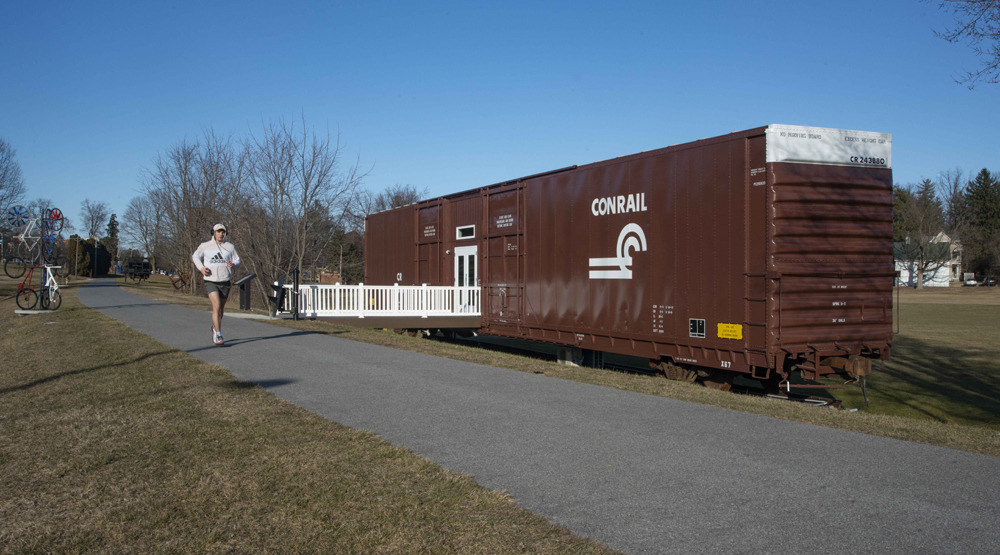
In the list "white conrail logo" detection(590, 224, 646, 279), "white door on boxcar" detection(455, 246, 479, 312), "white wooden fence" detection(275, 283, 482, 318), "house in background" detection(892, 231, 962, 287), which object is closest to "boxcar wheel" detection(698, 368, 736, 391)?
"white conrail logo" detection(590, 224, 646, 279)

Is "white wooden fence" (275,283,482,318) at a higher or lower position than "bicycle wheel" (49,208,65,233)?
lower

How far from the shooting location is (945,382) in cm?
1580

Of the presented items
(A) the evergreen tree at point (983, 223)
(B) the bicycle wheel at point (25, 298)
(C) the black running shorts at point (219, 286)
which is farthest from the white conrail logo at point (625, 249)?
(A) the evergreen tree at point (983, 223)

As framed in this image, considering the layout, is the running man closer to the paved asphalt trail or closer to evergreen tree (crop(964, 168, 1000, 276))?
the paved asphalt trail

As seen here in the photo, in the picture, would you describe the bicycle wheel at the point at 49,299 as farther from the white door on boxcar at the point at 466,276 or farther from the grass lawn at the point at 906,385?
the white door on boxcar at the point at 466,276

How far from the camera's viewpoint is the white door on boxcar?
16.7 m

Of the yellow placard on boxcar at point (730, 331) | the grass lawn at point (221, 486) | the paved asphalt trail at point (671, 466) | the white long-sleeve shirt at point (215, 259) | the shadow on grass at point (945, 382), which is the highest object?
the white long-sleeve shirt at point (215, 259)

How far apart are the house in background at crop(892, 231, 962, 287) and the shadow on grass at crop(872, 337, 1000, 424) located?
54.1 m

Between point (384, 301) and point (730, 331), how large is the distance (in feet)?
31.1

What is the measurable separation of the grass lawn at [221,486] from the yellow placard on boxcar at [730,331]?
240 inches

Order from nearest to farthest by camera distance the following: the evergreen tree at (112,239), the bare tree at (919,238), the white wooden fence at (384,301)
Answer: the white wooden fence at (384,301) → the bare tree at (919,238) → the evergreen tree at (112,239)

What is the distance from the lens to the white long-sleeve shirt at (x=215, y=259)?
9.38m

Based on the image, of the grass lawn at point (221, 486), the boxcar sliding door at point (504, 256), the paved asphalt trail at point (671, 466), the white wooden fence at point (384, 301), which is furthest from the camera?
the white wooden fence at point (384, 301)

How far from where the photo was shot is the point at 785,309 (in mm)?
9031
